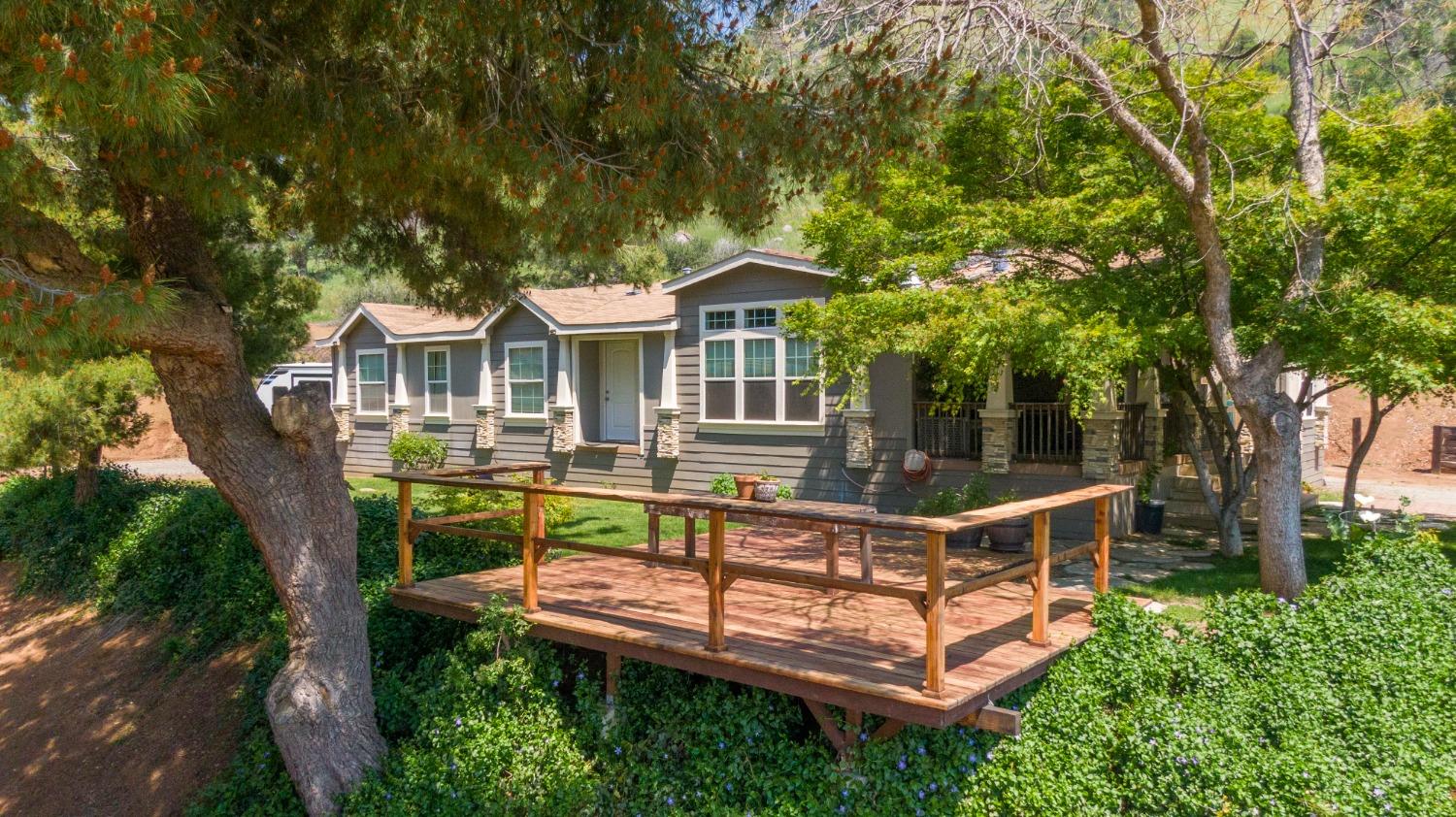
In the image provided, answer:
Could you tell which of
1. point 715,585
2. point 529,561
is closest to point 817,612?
point 715,585

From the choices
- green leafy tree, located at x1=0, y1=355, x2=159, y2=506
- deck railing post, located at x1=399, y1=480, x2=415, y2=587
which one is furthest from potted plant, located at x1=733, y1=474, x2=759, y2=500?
green leafy tree, located at x1=0, y1=355, x2=159, y2=506

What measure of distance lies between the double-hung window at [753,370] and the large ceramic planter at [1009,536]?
11.6 ft

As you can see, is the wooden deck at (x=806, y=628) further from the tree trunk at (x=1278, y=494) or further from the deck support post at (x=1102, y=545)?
the tree trunk at (x=1278, y=494)

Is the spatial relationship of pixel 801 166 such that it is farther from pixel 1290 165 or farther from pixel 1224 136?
pixel 1290 165

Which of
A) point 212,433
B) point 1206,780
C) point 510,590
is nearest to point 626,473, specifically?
point 510,590

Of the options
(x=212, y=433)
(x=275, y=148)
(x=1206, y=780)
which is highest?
(x=275, y=148)

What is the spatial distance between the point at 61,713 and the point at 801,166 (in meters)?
7.41

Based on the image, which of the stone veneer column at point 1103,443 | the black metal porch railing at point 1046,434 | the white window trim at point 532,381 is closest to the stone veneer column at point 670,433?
the white window trim at point 532,381

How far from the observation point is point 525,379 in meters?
15.3

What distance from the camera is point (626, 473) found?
14.1 meters

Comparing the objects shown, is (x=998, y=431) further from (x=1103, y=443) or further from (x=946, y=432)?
(x=1103, y=443)

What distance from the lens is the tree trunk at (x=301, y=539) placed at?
5.50 m

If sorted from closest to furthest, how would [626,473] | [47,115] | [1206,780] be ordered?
[47,115]
[1206,780]
[626,473]

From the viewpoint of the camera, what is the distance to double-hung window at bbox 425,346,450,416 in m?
16.6
